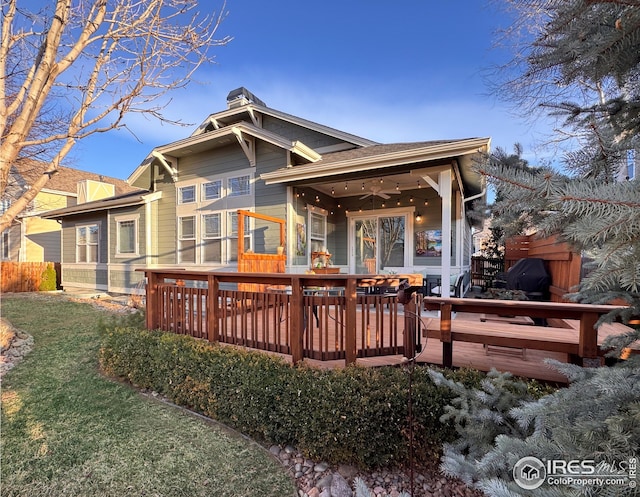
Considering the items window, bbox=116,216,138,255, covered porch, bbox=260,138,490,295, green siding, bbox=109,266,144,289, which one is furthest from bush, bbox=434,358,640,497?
window, bbox=116,216,138,255

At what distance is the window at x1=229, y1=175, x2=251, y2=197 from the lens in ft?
25.8

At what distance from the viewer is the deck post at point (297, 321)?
3.02 m

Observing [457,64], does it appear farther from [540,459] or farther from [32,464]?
[32,464]

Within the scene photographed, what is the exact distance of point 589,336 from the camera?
2396 mm

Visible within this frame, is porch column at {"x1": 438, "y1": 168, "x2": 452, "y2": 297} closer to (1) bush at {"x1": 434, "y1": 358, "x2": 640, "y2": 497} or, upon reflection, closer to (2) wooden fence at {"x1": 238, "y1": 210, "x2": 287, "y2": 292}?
(2) wooden fence at {"x1": 238, "y1": 210, "x2": 287, "y2": 292}

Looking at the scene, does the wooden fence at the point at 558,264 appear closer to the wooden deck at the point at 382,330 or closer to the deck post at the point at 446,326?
the wooden deck at the point at 382,330

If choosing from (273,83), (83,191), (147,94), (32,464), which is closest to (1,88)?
(147,94)

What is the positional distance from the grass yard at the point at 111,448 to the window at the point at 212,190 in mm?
5301

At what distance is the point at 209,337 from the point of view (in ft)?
11.9

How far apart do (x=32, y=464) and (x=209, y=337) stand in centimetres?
169

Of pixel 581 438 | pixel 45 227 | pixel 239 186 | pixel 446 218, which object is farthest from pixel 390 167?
pixel 45 227

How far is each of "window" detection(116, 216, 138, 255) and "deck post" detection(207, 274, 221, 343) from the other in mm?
7357

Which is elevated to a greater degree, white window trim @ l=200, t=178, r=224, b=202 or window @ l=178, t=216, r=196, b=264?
white window trim @ l=200, t=178, r=224, b=202

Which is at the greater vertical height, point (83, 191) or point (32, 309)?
point (83, 191)
